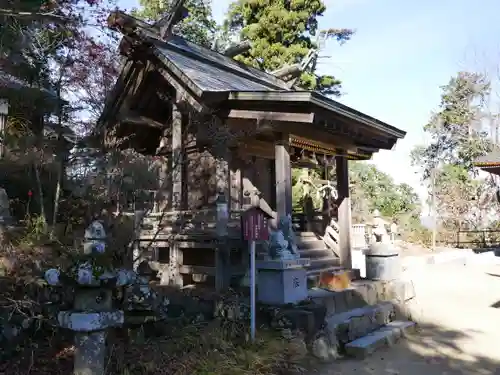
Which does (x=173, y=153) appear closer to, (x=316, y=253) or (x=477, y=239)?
(x=316, y=253)

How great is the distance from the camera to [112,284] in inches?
164

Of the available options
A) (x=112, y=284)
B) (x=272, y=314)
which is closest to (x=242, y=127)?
(x=272, y=314)

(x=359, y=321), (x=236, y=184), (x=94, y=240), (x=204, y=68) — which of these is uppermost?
(x=204, y=68)

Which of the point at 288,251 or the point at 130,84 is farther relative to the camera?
the point at 130,84

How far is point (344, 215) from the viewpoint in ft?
32.5

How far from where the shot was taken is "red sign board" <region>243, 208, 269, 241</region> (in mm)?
5984

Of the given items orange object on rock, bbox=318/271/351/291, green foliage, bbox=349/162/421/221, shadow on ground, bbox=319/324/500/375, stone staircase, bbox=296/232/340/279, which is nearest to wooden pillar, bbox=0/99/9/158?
stone staircase, bbox=296/232/340/279

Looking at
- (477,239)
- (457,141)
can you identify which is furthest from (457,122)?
(477,239)

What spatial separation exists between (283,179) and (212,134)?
1.51 m

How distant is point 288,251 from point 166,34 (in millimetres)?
6318

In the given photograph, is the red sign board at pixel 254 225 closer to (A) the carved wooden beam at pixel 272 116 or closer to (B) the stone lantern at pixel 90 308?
(A) the carved wooden beam at pixel 272 116

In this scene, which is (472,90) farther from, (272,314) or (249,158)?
(272,314)

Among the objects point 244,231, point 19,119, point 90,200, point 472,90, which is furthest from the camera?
point 472,90

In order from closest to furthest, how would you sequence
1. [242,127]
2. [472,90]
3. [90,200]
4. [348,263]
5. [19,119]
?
[90,200]
[242,127]
[19,119]
[348,263]
[472,90]
